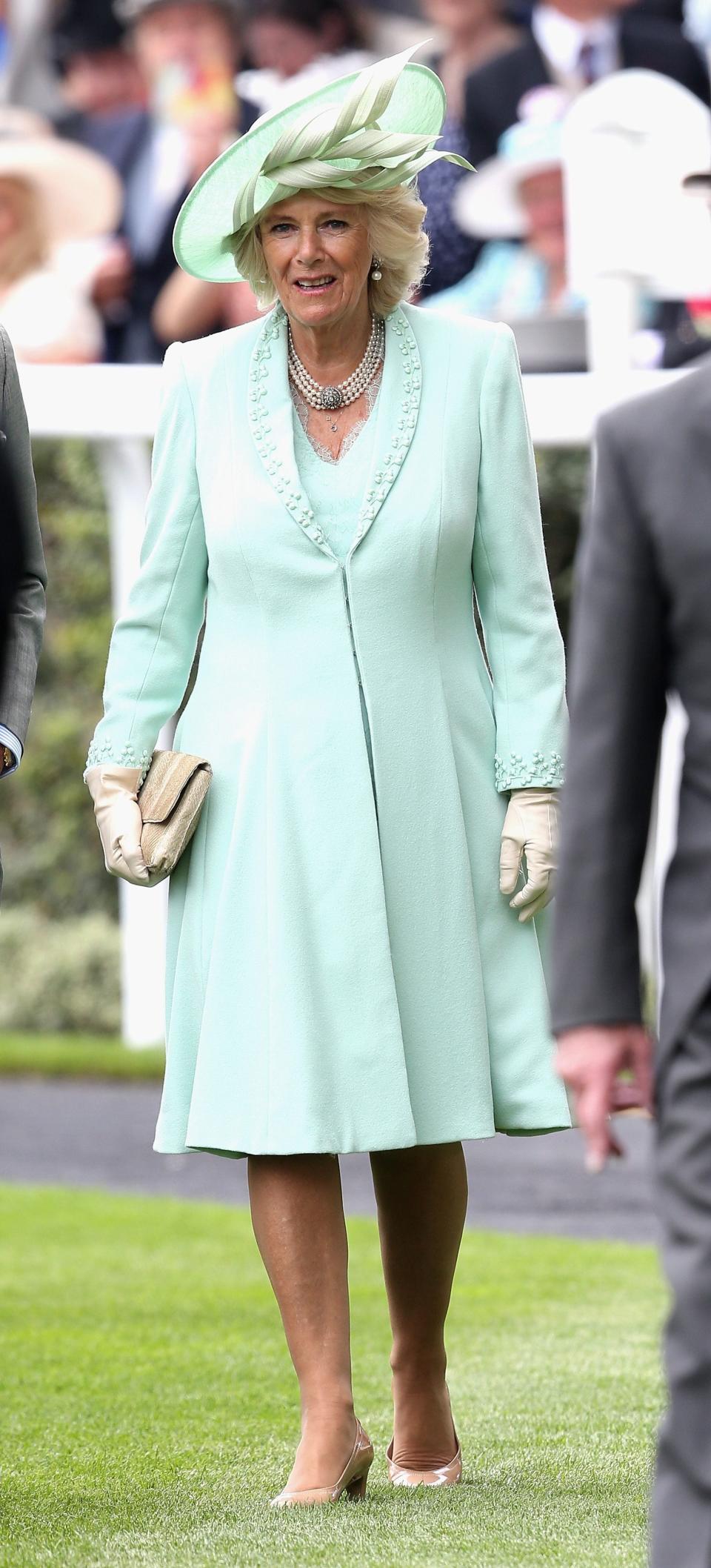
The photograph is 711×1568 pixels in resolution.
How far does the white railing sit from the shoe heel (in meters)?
6.64

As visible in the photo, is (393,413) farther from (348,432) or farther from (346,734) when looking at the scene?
(346,734)

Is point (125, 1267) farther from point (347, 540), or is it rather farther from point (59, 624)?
point (59, 624)

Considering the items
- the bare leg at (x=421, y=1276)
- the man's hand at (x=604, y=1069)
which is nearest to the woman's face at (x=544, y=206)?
the bare leg at (x=421, y=1276)

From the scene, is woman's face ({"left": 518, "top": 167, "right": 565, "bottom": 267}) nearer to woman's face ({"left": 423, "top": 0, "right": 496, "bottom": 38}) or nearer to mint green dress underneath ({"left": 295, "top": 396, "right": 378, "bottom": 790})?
woman's face ({"left": 423, "top": 0, "right": 496, "bottom": 38})

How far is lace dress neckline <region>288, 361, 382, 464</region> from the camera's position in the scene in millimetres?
4109

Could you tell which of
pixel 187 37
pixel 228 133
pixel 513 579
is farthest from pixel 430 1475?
pixel 187 37

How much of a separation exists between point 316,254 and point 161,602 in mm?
615

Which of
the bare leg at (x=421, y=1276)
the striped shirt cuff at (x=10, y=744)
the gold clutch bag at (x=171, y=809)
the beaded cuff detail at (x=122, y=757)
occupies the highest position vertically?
the striped shirt cuff at (x=10, y=744)

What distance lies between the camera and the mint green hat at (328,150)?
3969 mm

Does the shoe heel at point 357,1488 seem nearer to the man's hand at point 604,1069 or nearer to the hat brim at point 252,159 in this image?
the man's hand at point 604,1069

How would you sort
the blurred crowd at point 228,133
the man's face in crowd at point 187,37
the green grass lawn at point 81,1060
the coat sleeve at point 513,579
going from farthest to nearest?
the green grass lawn at point 81,1060
the man's face in crowd at point 187,37
the blurred crowd at point 228,133
the coat sleeve at point 513,579

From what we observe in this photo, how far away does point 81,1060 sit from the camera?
1514 centimetres

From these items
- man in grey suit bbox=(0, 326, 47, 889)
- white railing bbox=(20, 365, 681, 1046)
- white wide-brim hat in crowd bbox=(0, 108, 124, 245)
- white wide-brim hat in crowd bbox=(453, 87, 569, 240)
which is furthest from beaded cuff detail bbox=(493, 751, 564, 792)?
white wide-brim hat in crowd bbox=(0, 108, 124, 245)

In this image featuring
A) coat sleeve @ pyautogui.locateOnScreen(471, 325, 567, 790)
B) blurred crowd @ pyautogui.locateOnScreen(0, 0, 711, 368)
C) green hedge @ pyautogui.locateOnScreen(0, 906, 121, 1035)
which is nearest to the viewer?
coat sleeve @ pyautogui.locateOnScreen(471, 325, 567, 790)
